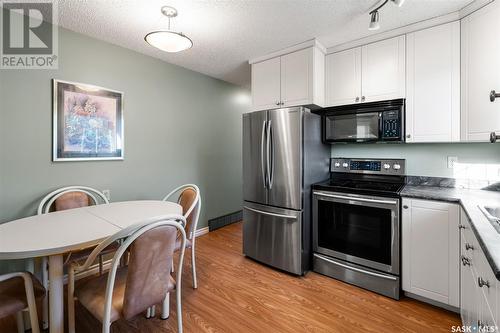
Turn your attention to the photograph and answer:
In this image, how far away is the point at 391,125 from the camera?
2.23m

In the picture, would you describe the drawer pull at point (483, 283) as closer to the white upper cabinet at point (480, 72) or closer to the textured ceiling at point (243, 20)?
the white upper cabinet at point (480, 72)

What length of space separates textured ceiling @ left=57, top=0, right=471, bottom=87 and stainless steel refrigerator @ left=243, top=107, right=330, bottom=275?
77 centimetres

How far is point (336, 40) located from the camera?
250 centimetres

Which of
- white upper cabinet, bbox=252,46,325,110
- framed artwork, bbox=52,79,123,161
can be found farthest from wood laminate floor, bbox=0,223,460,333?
white upper cabinet, bbox=252,46,325,110

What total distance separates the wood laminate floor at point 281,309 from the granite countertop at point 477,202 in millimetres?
915

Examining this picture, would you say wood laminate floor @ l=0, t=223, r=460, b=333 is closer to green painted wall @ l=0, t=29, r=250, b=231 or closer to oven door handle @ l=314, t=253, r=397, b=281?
oven door handle @ l=314, t=253, r=397, b=281

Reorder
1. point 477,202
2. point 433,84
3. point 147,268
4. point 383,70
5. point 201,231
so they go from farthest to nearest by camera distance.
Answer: point 201,231 < point 383,70 < point 433,84 < point 477,202 < point 147,268

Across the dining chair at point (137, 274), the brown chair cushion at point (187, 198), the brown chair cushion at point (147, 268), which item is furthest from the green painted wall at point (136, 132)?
the brown chair cushion at point (147, 268)

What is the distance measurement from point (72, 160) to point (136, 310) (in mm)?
1774

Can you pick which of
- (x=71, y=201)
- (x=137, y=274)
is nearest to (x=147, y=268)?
(x=137, y=274)

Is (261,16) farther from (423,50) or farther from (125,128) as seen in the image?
(125,128)

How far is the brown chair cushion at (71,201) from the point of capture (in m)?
2.10

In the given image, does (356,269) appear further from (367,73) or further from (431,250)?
(367,73)

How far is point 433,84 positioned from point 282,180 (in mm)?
1595
